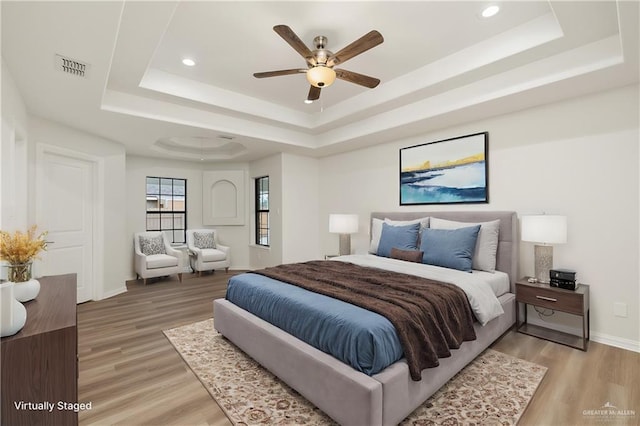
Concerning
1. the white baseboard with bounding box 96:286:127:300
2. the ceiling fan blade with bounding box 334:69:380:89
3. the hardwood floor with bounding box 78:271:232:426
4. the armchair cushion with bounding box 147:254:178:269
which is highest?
the ceiling fan blade with bounding box 334:69:380:89

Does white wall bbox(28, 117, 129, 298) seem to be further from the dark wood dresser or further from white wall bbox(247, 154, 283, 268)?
the dark wood dresser

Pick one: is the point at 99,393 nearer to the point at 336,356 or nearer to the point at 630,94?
the point at 336,356

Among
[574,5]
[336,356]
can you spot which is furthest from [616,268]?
[336,356]

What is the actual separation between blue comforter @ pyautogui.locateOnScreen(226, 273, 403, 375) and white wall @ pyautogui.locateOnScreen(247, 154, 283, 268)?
2873 millimetres

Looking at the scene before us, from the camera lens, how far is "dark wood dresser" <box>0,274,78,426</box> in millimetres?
1204

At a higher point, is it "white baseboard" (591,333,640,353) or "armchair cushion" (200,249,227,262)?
"armchair cushion" (200,249,227,262)

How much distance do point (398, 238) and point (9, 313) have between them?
11.4 ft

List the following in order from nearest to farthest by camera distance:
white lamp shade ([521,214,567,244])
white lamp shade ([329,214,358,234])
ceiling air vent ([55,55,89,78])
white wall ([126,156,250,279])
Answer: ceiling air vent ([55,55,89,78])
white lamp shade ([521,214,567,244])
white lamp shade ([329,214,358,234])
white wall ([126,156,250,279])

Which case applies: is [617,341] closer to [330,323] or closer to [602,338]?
[602,338]

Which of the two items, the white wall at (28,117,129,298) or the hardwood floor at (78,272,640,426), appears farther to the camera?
the white wall at (28,117,129,298)

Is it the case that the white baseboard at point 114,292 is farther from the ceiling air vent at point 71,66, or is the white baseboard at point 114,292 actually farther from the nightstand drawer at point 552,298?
the nightstand drawer at point 552,298

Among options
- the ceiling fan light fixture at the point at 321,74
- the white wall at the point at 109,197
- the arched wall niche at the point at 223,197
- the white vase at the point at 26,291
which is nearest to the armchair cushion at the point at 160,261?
the white wall at the point at 109,197

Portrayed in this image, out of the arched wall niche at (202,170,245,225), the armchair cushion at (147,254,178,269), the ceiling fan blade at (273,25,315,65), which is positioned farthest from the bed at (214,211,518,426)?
the arched wall niche at (202,170,245,225)

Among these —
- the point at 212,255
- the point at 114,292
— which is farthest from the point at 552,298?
the point at 114,292
